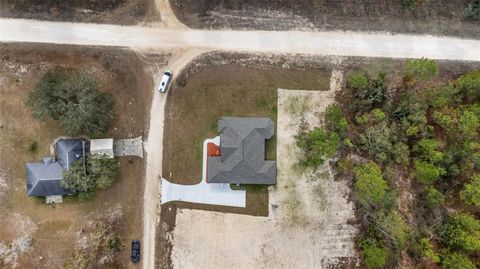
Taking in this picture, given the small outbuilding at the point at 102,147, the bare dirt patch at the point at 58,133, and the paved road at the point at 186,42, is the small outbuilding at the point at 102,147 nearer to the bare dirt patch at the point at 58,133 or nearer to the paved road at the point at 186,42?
the bare dirt patch at the point at 58,133

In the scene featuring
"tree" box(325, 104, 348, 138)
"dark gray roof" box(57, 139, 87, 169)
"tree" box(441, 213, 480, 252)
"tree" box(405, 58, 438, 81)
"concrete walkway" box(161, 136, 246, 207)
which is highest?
"tree" box(405, 58, 438, 81)

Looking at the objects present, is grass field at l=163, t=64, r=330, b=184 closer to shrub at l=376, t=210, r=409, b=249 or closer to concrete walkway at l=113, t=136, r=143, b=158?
concrete walkway at l=113, t=136, r=143, b=158

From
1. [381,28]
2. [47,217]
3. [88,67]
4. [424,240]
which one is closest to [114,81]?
[88,67]

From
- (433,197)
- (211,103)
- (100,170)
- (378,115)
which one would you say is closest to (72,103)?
(100,170)

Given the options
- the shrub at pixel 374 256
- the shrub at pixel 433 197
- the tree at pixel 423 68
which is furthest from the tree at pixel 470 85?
the shrub at pixel 374 256

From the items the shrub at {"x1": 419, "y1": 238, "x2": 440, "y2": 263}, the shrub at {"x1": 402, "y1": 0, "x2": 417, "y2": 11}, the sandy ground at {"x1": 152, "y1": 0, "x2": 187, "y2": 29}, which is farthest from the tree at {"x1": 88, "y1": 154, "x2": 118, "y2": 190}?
the shrub at {"x1": 402, "y1": 0, "x2": 417, "y2": 11}

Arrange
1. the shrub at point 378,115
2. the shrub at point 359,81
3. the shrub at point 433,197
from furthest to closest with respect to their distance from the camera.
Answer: the shrub at point 359,81 < the shrub at point 378,115 < the shrub at point 433,197
